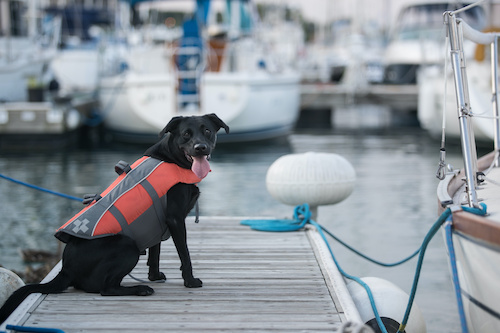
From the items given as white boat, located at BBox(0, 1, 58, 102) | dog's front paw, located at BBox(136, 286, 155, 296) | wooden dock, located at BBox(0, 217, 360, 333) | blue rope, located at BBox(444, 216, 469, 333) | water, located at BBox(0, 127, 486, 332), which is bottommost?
water, located at BBox(0, 127, 486, 332)

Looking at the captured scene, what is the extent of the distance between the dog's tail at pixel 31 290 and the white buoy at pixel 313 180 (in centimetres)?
285

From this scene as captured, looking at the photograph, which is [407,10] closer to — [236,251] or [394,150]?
[394,150]

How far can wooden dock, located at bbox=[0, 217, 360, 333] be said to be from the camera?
3590mm

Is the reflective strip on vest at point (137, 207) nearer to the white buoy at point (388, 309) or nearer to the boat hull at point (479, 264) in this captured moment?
the white buoy at point (388, 309)

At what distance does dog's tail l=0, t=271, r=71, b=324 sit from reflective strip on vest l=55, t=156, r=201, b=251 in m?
0.27

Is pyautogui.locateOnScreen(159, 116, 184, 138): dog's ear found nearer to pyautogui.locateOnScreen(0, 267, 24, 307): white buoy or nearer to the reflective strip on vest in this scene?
the reflective strip on vest

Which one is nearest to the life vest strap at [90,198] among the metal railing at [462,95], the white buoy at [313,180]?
the metal railing at [462,95]

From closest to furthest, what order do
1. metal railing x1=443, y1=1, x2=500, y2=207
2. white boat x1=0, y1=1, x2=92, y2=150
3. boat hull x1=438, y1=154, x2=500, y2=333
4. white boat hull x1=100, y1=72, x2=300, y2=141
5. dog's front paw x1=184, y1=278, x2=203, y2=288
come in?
1. boat hull x1=438, y1=154, x2=500, y2=333
2. metal railing x1=443, y1=1, x2=500, y2=207
3. dog's front paw x1=184, y1=278, x2=203, y2=288
4. white boat hull x1=100, y1=72, x2=300, y2=141
5. white boat x1=0, y1=1, x2=92, y2=150

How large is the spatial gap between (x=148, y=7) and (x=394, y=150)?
7.97 meters

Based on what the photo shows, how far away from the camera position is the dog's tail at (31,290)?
3.80 metres

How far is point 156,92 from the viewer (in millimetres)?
15766

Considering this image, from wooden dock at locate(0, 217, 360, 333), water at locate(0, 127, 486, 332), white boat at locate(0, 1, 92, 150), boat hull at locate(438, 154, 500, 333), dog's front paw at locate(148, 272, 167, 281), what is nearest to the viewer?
boat hull at locate(438, 154, 500, 333)

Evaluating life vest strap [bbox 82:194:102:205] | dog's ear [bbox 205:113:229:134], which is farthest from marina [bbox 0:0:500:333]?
life vest strap [bbox 82:194:102:205]

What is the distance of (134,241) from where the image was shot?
155 inches
